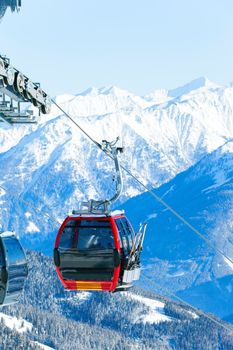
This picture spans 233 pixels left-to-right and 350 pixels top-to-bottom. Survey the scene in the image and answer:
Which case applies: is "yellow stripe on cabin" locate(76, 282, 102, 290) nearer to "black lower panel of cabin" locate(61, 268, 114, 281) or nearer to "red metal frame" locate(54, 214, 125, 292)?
"red metal frame" locate(54, 214, 125, 292)

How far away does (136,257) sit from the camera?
3073cm

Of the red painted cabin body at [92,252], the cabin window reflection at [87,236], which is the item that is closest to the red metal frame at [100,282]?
the red painted cabin body at [92,252]

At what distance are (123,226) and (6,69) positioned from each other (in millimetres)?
10573

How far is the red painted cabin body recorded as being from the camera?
29.2 meters

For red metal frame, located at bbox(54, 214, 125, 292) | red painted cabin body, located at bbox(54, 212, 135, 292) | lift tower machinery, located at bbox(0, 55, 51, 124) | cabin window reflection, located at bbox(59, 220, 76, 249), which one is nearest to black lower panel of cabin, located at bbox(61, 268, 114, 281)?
red painted cabin body, located at bbox(54, 212, 135, 292)

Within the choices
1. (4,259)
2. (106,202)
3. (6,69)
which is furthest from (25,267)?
(6,69)

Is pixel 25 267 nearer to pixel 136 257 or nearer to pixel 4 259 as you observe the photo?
pixel 4 259

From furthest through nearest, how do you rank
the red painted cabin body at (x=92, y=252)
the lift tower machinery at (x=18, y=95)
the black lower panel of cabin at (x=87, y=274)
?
the red painted cabin body at (x=92, y=252), the black lower panel of cabin at (x=87, y=274), the lift tower machinery at (x=18, y=95)

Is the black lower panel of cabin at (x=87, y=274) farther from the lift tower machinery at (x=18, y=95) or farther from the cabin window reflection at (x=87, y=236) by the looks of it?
the lift tower machinery at (x=18, y=95)

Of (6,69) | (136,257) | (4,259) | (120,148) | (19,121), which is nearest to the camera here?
(6,69)

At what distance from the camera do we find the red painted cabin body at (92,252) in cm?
2922

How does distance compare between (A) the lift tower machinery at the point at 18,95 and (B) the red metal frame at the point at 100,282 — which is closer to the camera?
(A) the lift tower machinery at the point at 18,95

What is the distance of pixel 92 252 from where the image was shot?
96.6 feet

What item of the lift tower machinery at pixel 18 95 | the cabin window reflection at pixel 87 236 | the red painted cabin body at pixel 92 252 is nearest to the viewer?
the lift tower machinery at pixel 18 95
